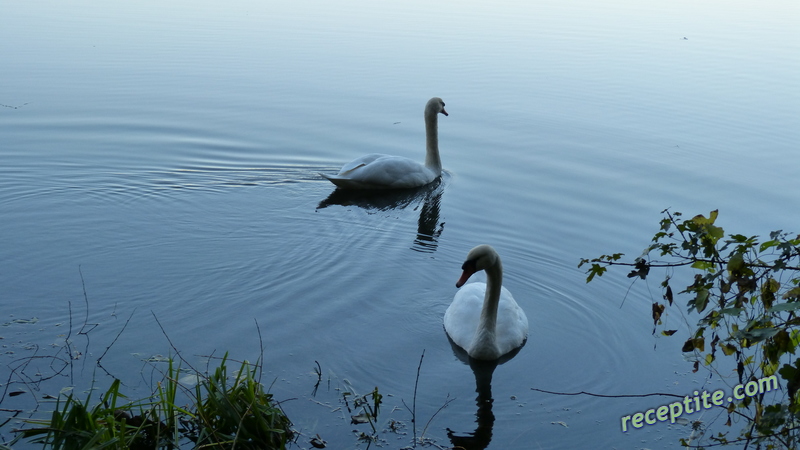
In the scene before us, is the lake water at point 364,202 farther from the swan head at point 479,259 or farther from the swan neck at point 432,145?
the swan head at point 479,259

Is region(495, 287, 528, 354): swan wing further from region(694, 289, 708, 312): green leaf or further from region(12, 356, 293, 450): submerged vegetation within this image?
region(694, 289, 708, 312): green leaf

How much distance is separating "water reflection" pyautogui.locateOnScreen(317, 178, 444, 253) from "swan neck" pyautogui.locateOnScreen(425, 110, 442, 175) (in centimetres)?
31

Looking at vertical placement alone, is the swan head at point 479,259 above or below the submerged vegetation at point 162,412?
above

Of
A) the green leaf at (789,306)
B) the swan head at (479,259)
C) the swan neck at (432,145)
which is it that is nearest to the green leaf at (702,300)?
the green leaf at (789,306)

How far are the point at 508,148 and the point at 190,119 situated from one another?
568 cm

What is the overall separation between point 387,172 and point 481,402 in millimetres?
6282

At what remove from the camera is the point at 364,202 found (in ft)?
41.0

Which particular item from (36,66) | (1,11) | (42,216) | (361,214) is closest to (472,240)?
(361,214)

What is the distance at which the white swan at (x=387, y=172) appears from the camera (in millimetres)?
12477

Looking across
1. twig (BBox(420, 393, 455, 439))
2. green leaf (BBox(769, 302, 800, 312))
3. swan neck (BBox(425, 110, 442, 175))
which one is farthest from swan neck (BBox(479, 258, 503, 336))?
swan neck (BBox(425, 110, 442, 175))

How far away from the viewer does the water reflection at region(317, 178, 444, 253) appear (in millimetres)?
11422

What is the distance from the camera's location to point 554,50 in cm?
2405

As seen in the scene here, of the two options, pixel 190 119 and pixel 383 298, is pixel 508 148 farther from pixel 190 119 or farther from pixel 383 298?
pixel 383 298

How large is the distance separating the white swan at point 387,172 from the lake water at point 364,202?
250 millimetres
